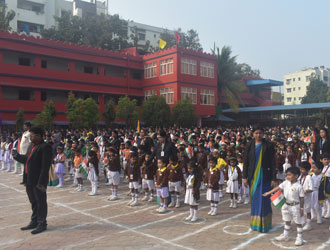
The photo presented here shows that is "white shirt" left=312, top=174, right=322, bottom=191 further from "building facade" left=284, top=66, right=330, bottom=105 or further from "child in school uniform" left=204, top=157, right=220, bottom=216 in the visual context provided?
"building facade" left=284, top=66, right=330, bottom=105

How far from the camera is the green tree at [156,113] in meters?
29.4

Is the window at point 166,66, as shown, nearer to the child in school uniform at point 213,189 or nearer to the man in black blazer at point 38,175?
the child in school uniform at point 213,189

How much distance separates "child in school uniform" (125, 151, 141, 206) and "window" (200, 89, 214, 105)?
27.1 m

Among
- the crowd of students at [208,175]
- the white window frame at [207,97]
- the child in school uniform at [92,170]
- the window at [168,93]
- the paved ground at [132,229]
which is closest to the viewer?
the paved ground at [132,229]

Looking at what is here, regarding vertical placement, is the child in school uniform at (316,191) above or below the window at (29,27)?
below

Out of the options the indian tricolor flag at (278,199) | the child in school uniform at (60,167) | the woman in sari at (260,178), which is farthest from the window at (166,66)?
the indian tricolor flag at (278,199)

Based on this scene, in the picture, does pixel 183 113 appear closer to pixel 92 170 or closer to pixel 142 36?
pixel 92 170

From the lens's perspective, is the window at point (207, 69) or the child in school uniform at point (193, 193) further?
the window at point (207, 69)

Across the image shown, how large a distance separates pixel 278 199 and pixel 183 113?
24.2 meters

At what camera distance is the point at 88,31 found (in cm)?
4275

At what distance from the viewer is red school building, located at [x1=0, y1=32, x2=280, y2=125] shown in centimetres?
2831

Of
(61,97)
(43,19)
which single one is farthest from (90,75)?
(43,19)

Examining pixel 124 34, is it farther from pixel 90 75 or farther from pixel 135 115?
pixel 135 115

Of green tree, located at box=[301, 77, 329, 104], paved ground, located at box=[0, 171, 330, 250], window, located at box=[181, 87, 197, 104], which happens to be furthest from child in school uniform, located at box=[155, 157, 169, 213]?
green tree, located at box=[301, 77, 329, 104]
